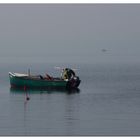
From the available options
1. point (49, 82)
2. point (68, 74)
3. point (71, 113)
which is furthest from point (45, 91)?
point (71, 113)

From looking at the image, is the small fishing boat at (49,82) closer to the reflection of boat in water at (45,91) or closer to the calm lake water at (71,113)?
the reflection of boat in water at (45,91)

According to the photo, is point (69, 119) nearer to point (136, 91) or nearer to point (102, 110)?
point (102, 110)

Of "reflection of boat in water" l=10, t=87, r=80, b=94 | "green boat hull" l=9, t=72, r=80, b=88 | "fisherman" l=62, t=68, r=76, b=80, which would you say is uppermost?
"fisherman" l=62, t=68, r=76, b=80

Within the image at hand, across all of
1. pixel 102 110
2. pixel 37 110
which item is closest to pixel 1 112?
pixel 37 110

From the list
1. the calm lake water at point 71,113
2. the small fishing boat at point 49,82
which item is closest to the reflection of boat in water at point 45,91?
the calm lake water at point 71,113

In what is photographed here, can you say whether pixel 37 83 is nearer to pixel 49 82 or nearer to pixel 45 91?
pixel 45 91

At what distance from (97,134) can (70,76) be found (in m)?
31.8

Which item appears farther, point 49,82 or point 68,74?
point 49,82

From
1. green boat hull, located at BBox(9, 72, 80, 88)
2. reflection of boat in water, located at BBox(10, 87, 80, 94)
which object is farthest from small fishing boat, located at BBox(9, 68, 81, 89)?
reflection of boat in water, located at BBox(10, 87, 80, 94)

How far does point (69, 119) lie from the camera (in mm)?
50594

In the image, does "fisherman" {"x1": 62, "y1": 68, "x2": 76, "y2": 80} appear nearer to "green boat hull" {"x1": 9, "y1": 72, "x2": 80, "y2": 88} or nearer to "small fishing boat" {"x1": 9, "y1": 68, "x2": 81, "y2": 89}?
"small fishing boat" {"x1": 9, "y1": 68, "x2": 81, "y2": 89}

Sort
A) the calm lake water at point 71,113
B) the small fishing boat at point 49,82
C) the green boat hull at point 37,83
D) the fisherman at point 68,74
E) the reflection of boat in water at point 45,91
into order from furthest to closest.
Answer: the reflection of boat in water at point 45,91 → the green boat hull at point 37,83 → the small fishing boat at point 49,82 → the fisherman at point 68,74 → the calm lake water at point 71,113

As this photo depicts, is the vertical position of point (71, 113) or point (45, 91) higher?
point (71, 113)

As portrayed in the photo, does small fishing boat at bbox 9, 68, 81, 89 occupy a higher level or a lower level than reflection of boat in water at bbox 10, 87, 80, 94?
higher
